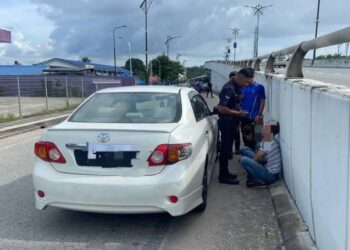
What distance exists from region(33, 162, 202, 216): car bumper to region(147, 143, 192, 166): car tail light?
0.08 meters

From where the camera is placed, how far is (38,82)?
29.2 metres

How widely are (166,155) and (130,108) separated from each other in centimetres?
103

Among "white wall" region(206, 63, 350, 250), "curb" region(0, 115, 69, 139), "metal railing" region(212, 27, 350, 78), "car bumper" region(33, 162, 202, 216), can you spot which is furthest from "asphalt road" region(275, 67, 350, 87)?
"curb" region(0, 115, 69, 139)

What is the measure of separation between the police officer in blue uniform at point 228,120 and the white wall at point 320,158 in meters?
0.99

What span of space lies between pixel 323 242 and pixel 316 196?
0.39 m

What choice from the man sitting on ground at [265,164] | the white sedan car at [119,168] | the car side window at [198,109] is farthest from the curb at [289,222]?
the car side window at [198,109]

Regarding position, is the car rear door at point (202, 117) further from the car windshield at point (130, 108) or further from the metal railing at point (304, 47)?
the metal railing at point (304, 47)

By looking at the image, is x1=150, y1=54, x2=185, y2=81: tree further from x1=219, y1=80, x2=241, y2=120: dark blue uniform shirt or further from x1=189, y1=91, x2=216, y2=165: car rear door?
x1=189, y1=91, x2=216, y2=165: car rear door

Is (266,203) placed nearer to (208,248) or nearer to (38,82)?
(208,248)

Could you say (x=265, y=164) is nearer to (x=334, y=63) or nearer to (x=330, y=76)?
(x=330, y=76)

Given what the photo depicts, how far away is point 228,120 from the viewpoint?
6.33 metres

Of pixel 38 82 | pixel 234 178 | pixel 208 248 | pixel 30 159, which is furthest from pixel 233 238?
pixel 38 82

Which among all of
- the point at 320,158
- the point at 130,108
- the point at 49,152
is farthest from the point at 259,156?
the point at 49,152

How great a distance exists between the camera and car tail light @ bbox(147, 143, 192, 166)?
4.15 metres
